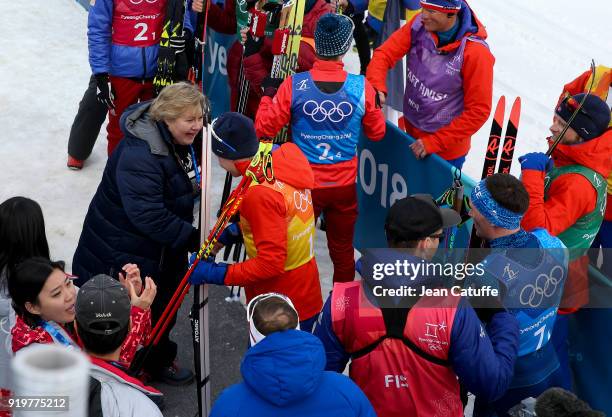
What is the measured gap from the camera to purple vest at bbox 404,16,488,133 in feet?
16.9

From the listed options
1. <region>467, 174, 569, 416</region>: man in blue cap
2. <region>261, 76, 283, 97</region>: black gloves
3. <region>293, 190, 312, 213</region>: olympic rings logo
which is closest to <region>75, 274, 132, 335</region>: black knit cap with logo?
<region>293, 190, 312, 213</region>: olympic rings logo

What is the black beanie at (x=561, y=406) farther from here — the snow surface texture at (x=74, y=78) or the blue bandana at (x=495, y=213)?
the snow surface texture at (x=74, y=78)

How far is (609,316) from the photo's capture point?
12.8 ft

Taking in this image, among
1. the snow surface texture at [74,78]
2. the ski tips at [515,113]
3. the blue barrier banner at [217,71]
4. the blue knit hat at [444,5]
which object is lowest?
the snow surface texture at [74,78]

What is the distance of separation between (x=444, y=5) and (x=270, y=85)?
1.35 m

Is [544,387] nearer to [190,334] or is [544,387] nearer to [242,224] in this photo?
[242,224]

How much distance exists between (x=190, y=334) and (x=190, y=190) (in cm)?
127

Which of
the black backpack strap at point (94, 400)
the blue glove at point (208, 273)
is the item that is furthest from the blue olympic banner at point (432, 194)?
the black backpack strap at point (94, 400)

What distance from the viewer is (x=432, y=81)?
525cm

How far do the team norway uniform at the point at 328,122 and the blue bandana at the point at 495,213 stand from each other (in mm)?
1447

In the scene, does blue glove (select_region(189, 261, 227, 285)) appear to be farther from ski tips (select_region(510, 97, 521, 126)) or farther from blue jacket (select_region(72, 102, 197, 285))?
ski tips (select_region(510, 97, 521, 126))

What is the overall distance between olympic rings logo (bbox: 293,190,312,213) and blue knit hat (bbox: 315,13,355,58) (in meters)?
1.11

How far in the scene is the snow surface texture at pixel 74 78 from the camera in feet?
21.2

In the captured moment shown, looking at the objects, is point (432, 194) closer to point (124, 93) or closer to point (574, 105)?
point (574, 105)
